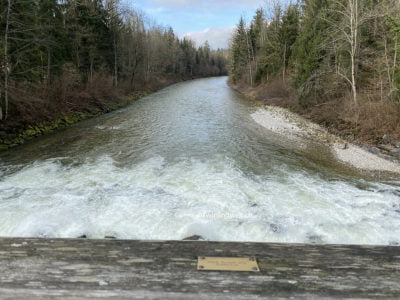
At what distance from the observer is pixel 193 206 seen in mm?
6492

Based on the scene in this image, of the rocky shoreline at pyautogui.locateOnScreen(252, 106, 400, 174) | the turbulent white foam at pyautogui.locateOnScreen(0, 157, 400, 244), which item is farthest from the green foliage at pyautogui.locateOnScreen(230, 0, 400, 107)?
the turbulent white foam at pyautogui.locateOnScreen(0, 157, 400, 244)

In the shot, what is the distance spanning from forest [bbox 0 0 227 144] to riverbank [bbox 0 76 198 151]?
6 centimetres

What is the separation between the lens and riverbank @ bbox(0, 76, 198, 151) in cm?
1285

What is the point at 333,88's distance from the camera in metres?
18.5

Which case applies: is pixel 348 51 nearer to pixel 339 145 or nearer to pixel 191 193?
pixel 339 145

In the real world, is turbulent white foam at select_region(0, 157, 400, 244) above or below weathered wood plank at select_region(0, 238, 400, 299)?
below

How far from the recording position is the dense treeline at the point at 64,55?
45.4ft

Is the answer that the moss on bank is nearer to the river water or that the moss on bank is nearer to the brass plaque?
the river water

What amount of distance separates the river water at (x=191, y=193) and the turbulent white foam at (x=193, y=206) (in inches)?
1.0

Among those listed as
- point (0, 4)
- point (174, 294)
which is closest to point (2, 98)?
point (0, 4)

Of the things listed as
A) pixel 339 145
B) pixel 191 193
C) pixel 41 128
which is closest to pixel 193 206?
pixel 191 193

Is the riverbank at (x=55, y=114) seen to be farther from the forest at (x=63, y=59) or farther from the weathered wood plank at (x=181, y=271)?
the weathered wood plank at (x=181, y=271)

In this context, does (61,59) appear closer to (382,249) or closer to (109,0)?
(109,0)

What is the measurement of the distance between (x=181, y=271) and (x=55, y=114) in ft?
57.4
